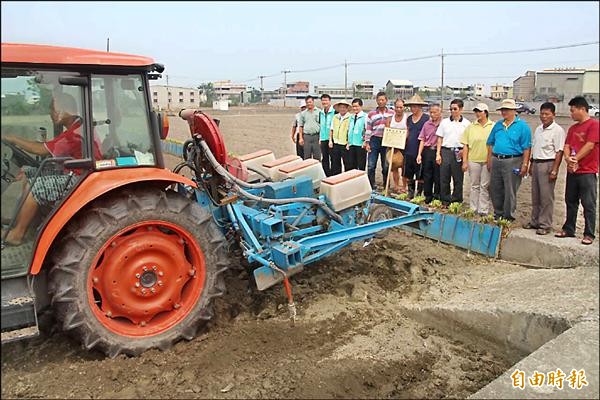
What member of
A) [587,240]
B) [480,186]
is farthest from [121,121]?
[480,186]

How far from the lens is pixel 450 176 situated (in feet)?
22.0

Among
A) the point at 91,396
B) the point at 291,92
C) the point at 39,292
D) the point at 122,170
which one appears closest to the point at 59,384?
the point at 91,396

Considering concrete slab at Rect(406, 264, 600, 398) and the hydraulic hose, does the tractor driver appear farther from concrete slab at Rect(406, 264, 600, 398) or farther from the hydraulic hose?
concrete slab at Rect(406, 264, 600, 398)

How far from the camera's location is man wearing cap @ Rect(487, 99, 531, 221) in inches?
219

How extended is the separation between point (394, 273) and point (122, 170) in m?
2.86

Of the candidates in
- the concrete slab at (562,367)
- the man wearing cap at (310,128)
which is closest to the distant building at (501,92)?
the man wearing cap at (310,128)

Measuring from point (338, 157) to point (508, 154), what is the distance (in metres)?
3.34

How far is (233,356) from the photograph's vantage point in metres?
3.47

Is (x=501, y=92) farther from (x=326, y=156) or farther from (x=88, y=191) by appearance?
(x=88, y=191)

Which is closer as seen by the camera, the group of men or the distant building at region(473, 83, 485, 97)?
the group of men

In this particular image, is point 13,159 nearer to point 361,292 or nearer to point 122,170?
point 122,170

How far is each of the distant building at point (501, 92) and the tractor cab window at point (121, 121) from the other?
4312 mm

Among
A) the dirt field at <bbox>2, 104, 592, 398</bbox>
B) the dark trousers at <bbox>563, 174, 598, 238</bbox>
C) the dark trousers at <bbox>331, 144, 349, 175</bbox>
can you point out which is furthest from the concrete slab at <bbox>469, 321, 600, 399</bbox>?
the dark trousers at <bbox>331, 144, 349, 175</bbox>

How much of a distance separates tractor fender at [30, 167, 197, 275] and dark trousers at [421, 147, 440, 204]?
14.2 feet
